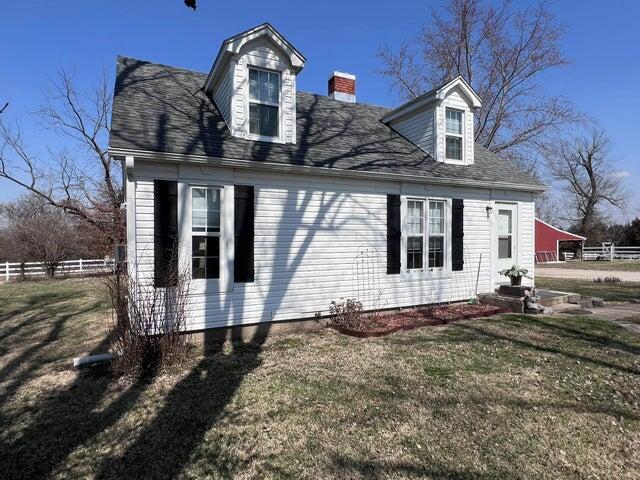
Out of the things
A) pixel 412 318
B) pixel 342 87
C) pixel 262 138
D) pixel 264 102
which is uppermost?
pixel 342 87

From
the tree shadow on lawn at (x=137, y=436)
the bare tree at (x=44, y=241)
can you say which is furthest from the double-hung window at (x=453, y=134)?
the bare tree at (x=44, y=241)

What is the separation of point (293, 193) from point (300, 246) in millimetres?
1047

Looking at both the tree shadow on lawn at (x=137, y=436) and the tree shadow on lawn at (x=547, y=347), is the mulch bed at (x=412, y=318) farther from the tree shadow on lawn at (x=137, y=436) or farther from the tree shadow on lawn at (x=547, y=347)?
the tree shadow on lawn at (x=137, y=436)

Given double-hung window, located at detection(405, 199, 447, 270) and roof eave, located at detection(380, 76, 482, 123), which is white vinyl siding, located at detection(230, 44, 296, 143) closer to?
double-hung window, located at detection(405, 199, 447, 270)

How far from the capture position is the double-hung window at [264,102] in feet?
26.2

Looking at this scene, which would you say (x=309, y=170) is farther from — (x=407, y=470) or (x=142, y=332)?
(x=407, y=470)

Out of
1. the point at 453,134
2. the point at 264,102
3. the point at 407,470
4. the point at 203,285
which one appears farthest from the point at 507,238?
the point at 407,470

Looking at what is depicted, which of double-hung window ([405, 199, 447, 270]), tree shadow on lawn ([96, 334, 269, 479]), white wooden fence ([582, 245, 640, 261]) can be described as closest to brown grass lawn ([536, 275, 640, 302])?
double-hung window ([405, 199, 447, 270])

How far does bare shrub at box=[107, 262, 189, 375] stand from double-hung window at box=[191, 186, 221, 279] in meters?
0.93

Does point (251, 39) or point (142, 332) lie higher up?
point (251, 39)

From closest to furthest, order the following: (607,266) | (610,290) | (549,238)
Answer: (610,290), (607,266), (549,238)

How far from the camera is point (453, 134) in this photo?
10547mm

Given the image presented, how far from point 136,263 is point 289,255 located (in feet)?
8.96

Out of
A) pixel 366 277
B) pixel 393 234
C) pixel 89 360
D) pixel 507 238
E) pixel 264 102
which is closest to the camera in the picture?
pixel 89 360
